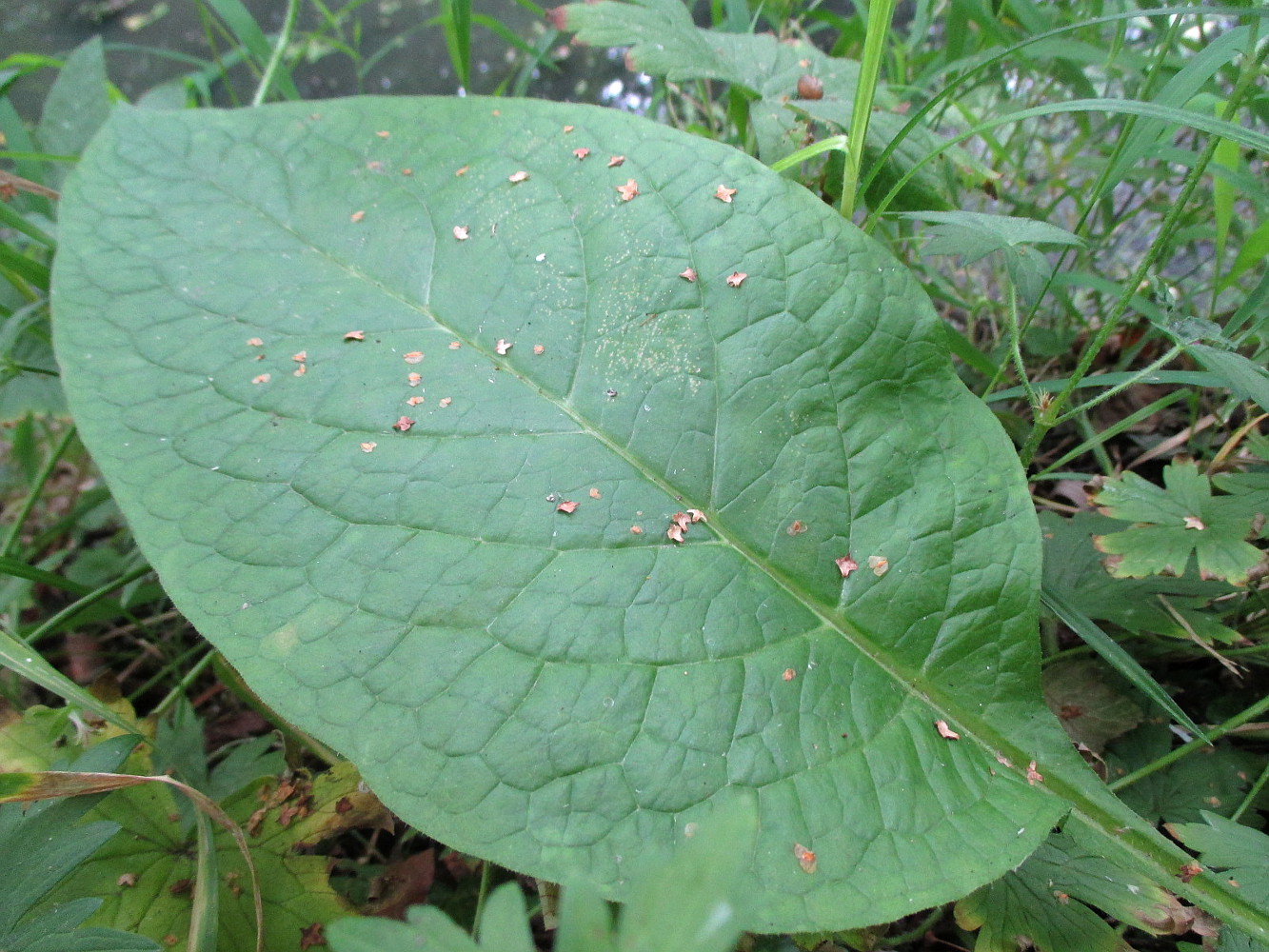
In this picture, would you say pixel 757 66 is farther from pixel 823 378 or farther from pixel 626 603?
pixel 626 603

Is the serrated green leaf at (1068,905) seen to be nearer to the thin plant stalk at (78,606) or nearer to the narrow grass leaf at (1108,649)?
the narrow grass leaf at (1108,649)

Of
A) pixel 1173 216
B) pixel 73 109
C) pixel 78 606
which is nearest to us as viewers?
pixel 1173 216

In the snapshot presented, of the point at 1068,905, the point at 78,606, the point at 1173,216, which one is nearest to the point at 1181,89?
the point at 1173,216

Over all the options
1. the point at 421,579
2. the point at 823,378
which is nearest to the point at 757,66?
the point at 823,378

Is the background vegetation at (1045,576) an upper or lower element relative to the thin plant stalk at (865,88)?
lower

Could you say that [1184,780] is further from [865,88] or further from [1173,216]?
[865,88]

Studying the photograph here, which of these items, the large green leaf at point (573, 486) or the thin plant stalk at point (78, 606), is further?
the thin plant stalk at point (78, 606)

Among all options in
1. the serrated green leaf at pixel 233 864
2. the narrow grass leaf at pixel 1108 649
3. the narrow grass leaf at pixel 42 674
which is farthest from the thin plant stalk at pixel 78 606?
the narrow grass leaf at pixel 1108 649
